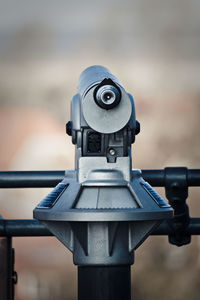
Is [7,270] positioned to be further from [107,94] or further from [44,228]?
[107,94]

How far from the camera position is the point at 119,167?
1.96m

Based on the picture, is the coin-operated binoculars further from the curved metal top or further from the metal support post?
the metal support post

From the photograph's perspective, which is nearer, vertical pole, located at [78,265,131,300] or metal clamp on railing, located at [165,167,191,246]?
vertical pole, located at [78,265,131,300]

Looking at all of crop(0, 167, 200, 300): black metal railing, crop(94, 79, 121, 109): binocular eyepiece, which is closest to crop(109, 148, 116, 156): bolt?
crop(94, 79, 121, 109): binocular eyepiece

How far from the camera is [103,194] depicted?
6.18 ft

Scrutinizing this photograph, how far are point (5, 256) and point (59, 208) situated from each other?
3.10 feet

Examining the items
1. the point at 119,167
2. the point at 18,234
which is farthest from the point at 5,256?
the point at 119,167

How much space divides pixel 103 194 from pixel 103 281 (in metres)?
0.30

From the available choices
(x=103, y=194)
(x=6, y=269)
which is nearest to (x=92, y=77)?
(x=103, y=194)

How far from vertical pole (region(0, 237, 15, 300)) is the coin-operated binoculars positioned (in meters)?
0.78

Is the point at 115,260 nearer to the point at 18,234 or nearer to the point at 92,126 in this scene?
the point at 92,126

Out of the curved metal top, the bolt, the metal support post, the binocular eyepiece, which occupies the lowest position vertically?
the metal support post

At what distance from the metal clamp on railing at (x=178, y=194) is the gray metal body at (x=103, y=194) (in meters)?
0.62

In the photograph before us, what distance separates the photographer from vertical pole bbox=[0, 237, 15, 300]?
8.80 ft
